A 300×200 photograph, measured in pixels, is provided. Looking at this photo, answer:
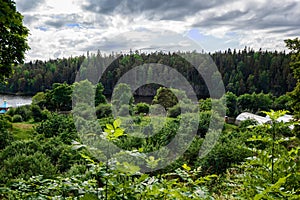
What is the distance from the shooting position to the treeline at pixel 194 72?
42.2 metres

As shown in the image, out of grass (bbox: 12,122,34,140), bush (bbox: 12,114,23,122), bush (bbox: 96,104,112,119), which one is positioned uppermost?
bush (bbox: 96,104,112,119)

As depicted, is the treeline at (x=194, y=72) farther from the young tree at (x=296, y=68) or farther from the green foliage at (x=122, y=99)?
the young tree at (x=296, y=68)

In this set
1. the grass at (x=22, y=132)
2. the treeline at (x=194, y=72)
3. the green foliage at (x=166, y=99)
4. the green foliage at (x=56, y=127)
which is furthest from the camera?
the treeline at (x=194, y=72)

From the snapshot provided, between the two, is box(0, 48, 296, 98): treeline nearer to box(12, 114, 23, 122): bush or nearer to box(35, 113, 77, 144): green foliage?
box(12, 114, 23, 122): bush

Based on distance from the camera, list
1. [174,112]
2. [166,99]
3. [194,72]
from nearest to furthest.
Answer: [174,112] → [166,99] → [194,72]

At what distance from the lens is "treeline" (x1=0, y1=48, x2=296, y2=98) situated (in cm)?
4215

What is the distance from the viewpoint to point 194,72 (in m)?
49.1

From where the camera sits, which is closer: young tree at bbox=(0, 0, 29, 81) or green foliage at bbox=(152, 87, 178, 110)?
young tree at bbox=(0, 0, 29, 81)

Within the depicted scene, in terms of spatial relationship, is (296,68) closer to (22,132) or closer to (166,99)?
(166,99)

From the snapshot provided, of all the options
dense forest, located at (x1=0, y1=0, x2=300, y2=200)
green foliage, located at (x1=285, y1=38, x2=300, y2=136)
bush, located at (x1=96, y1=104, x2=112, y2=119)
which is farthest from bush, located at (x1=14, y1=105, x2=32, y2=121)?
green foliage, located at (x1=285, y1=38, x2=300, y2=136)

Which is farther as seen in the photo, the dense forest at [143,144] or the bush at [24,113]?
the bush at [24,113]

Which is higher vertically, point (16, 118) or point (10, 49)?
point (10, 49)

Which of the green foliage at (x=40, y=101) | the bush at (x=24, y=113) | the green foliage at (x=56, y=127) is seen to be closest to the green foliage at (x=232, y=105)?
the green foliage at (x=56, y=127)

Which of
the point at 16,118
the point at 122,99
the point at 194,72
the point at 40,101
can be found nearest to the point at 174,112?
the point at 122,99
